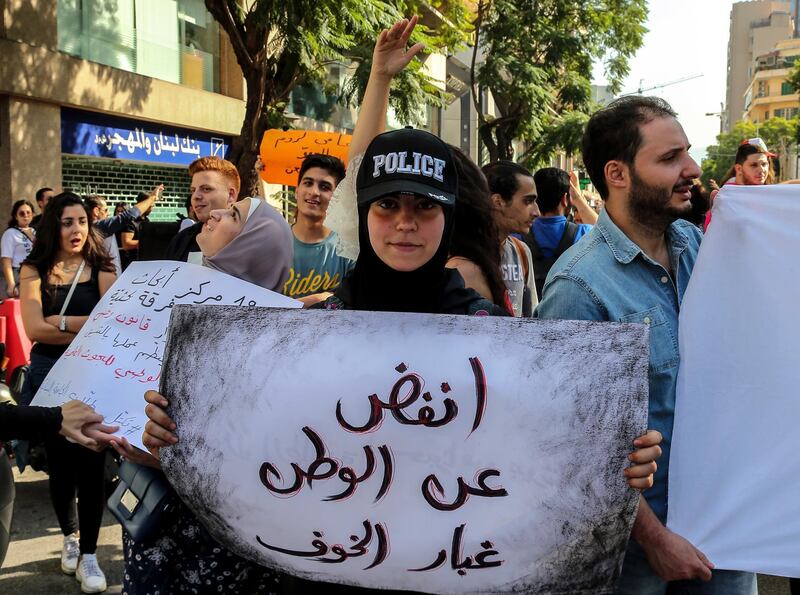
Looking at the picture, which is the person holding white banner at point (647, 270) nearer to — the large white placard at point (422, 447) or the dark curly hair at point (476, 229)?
the large white placard at point (422, 447)

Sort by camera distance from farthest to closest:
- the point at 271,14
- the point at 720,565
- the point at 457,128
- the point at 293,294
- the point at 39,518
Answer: the point at 457,128, the point at 271,14, the point at 39,518, the point at 293,294, the point at 720,565

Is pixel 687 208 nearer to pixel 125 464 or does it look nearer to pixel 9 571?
pixel 125 464

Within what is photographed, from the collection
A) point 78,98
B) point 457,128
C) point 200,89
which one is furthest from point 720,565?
point 457,128

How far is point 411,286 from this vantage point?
1.97 m

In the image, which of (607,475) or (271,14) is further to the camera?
(271,14)

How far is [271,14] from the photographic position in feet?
33.1

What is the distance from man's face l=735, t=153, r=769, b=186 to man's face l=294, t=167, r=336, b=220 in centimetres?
239

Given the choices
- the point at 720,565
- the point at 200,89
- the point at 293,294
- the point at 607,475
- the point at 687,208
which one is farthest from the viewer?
the point at 200,89

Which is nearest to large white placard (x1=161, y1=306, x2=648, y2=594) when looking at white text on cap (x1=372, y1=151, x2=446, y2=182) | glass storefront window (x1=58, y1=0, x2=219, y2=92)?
white text on cap (x1=372, y1=151, x2=446, y2=182)

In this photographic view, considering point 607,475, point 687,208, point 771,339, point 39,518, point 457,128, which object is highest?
point 457,128

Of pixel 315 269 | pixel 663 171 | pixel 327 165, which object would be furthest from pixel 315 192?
pixel 663 171

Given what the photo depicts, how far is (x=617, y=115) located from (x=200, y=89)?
49.0ft

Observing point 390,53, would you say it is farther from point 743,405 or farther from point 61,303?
point 61,303

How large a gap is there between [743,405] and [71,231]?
3700mm
